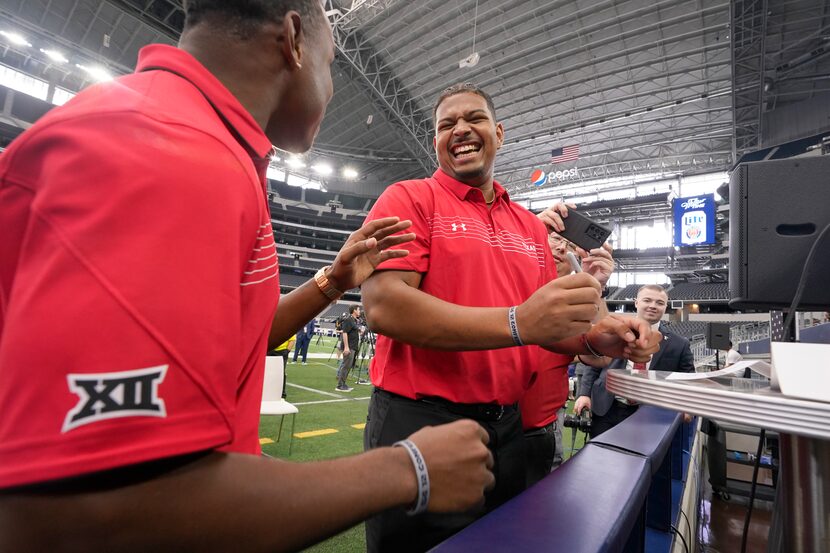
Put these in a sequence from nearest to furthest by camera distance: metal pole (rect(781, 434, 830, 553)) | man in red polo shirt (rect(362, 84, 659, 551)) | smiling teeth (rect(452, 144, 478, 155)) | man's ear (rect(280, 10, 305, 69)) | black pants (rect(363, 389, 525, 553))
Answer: man's ear (rect(280, 10, 305, 69)), metal pole (rect(781, 434, 830, 553)), man in red polo shirt (rect(362, 84, 659, 551)), black pants (rect(363, 389, 525, 553)), smiling teeth (rect(452, 144, 478, 155))

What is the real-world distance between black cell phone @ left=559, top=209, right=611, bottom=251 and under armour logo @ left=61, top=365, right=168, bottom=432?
1803mm

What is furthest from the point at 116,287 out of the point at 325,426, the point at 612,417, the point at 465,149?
the point at 325,426

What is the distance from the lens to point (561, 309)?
3.49ft

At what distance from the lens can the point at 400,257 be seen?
1379 millimetres

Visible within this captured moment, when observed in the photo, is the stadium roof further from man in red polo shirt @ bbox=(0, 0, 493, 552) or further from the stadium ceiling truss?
man in red polo shirt @ bbox=(0, 0, 493, 552)

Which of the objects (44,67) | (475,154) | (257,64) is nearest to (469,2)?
(475,154)

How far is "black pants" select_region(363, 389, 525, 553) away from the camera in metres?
1.27

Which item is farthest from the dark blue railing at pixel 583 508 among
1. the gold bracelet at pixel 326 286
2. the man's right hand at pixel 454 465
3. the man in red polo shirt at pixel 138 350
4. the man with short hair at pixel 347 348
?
the man with short hair at pixel 347 348

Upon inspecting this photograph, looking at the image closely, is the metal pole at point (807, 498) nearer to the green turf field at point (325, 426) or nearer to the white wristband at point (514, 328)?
the white wristband at point (514, 328)

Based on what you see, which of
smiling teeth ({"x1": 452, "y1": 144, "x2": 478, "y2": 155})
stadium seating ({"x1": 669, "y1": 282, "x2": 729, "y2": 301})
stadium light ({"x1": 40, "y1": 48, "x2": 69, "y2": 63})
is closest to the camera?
smiling teeth ({"x1": 452, "y1": 144, "x2": 478, "y2": 155})

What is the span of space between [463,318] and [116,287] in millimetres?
869

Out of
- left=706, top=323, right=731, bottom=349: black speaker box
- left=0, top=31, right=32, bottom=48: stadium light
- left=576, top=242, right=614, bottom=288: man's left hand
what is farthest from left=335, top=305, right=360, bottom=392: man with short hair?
left=0, top=31, right=32, bottom=48: stadium light

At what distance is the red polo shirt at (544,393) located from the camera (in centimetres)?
181

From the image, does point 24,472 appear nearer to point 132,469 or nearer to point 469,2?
point 132,469
